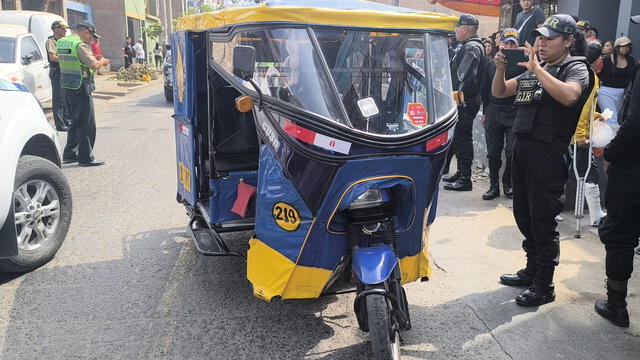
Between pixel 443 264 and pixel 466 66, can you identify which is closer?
pixel 443 264

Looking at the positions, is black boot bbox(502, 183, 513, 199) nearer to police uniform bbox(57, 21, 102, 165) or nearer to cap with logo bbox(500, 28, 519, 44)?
cap with logo bbox(500, 28, 519, 44)

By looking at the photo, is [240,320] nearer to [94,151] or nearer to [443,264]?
[443,264]

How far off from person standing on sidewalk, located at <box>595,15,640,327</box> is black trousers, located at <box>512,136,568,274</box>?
1.04 ft

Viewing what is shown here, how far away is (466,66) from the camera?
6.94 metres

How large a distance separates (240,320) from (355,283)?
950mm

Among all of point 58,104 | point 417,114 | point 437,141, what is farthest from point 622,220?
point 58,104

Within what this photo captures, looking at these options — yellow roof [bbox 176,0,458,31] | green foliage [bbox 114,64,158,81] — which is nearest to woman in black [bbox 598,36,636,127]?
yellow roof [bbox 176,0,458,31]

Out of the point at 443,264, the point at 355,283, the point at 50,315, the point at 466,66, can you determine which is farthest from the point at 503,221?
the point at 50,315

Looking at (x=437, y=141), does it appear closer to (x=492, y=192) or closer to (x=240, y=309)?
(x=240, y=309)

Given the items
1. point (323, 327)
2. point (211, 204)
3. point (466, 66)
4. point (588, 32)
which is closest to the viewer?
point (323, 327)

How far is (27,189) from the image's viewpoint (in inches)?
184

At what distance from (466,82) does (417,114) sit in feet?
13.5

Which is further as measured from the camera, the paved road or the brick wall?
the brick wall

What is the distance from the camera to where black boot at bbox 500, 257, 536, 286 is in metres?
4.39
